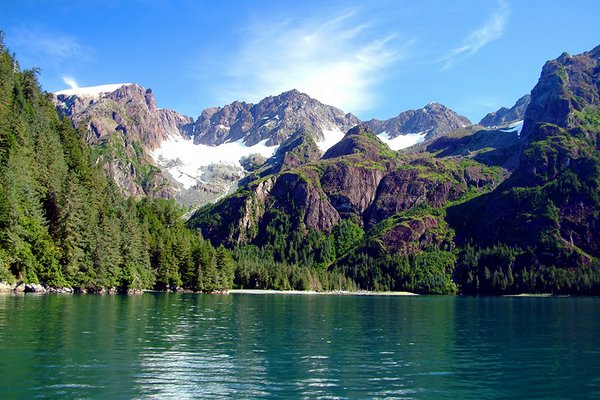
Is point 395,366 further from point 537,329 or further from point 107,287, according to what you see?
point 107,287

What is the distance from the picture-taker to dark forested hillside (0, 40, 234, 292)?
82062mm

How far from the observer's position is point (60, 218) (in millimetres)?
95000

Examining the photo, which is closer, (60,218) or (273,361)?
(273,361)

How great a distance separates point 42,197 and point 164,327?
55278 millimetres

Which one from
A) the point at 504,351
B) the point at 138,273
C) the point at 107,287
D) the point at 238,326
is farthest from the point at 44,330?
the point at 138,273

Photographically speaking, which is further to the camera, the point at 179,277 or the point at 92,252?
the point at 179,277

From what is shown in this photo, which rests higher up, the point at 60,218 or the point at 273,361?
the point at 60,218

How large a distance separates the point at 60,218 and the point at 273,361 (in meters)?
73.6

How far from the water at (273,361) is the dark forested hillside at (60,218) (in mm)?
29380

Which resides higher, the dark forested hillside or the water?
the dark forested hillside

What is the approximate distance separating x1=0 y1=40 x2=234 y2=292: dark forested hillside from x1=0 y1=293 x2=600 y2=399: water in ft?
96.4

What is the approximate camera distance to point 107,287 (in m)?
110

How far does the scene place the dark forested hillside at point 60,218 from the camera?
82062 millimetres

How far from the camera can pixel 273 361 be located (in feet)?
113
